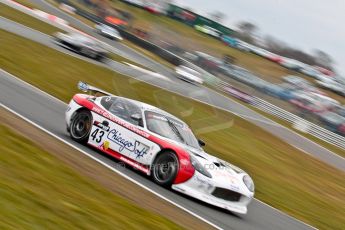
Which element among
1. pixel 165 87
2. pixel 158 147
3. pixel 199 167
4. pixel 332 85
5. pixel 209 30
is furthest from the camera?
pixel 209 30

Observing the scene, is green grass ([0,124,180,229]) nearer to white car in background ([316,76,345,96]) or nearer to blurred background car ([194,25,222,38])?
white car in background ([316,76,345,96])

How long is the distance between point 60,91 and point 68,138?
24.6 feet

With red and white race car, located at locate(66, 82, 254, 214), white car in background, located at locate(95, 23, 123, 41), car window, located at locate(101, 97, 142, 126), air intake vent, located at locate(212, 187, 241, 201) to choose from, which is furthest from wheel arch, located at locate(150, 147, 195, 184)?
white car in background, located at locate(95, 23, 123, 41)

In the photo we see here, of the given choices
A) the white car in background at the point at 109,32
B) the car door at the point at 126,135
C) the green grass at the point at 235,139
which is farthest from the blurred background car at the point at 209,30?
→ the car door at the point at 126,135

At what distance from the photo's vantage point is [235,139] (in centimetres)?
2133

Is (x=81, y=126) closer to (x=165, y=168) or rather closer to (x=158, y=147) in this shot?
(x=158, y=147)

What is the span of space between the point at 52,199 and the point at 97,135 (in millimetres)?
4689

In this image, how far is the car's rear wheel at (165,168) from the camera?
380 inches

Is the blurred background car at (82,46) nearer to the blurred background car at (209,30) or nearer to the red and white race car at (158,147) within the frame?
the red and white race car at (158,147)

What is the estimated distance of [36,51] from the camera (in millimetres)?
23844

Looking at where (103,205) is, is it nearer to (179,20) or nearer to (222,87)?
(222,87)

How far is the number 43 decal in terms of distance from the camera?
10945mm

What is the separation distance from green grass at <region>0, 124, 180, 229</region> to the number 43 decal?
2.14 meters

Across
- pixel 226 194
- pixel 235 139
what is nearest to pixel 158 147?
pixel 226 194
